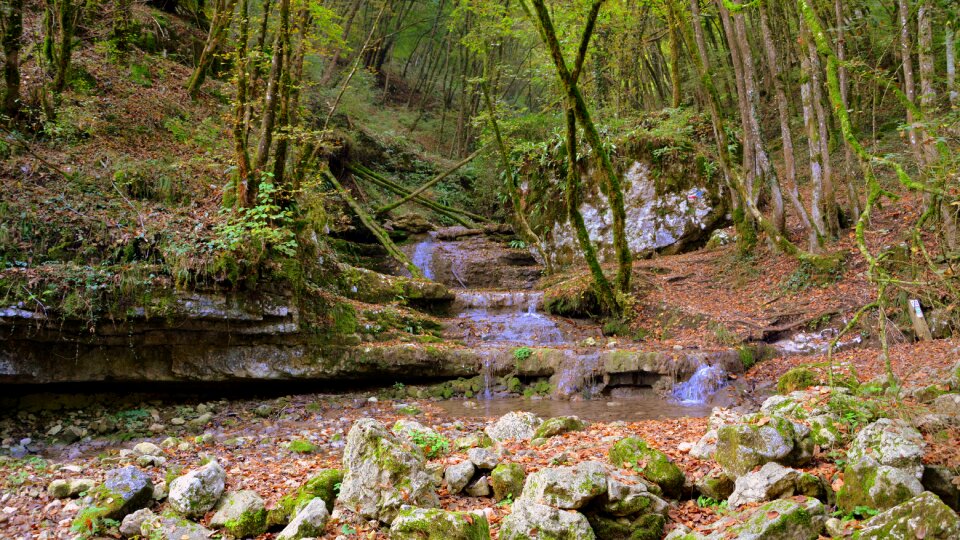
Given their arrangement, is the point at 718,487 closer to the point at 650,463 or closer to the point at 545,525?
the point at 650,463

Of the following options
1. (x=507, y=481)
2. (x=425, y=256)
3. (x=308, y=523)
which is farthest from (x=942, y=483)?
(x=425, y=256)

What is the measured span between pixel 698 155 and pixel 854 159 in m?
3.60

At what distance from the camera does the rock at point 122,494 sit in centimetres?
420

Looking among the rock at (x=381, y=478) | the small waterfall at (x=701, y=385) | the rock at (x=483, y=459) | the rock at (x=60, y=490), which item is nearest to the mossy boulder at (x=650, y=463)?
the rock at (x=483, y=459)

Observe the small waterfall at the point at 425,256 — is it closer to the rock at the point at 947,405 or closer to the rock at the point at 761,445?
the rock at the point at 761,445

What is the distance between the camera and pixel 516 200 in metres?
15.4

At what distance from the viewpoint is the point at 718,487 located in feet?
13.9

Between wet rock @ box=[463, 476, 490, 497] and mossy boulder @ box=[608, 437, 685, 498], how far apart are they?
105cm

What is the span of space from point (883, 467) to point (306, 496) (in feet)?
13.0

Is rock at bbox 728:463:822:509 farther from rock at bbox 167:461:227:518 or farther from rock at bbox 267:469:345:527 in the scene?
rock at bbox 167:461:227:518

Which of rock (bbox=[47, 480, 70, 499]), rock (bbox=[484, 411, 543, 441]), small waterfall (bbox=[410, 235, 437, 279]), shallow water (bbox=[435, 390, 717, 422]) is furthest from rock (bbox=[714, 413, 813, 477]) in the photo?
small waterfall (bbox=[410, 235, 437, 279])

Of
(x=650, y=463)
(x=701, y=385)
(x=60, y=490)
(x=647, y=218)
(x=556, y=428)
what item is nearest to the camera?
(x=650, y=463)

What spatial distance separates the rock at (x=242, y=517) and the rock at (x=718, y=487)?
3.27 meters

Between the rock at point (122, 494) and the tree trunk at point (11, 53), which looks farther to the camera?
the tree trunk at point (11, 53)
